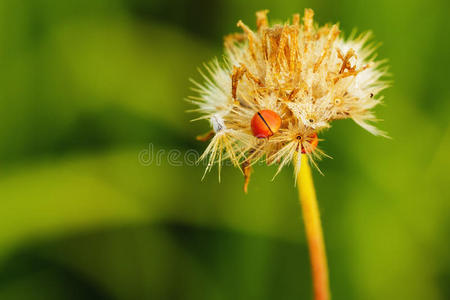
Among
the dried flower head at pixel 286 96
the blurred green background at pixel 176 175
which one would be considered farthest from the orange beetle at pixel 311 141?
the blurred green background at pixel 176 175

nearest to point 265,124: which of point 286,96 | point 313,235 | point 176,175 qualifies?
point 286,96

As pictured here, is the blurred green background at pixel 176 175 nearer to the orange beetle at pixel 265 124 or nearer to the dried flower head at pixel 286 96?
the dried flower head at pixel 286 96

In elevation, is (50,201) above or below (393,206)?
below

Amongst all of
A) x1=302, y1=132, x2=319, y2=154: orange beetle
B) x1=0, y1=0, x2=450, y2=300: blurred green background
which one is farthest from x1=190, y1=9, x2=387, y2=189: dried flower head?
x1=0, y1=0, x2=450, y2=300: blurred green background

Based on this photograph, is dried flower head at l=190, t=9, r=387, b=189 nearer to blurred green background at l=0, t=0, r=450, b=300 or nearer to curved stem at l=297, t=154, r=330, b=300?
curved stem at l=297, t=154, r=330, b=300

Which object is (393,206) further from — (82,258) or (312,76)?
(82,258)

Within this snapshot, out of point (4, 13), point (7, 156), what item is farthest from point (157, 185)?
point (4, 13)
